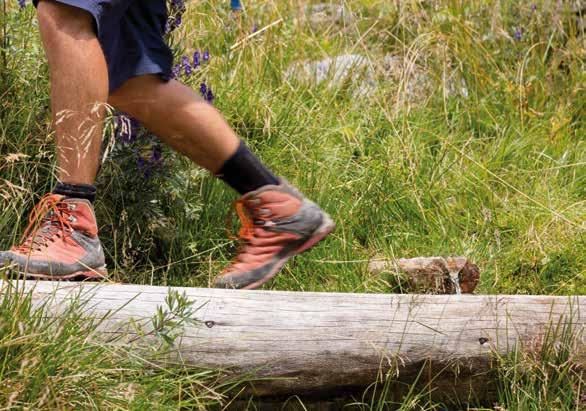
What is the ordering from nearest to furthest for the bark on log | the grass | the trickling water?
1. the bark on log
2. the trickling water
3. the grass

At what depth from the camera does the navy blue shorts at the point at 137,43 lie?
3.02 m

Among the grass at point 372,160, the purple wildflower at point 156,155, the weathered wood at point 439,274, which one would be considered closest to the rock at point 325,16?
the grass at point 372,160

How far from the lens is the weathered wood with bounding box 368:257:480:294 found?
3348 millimetres

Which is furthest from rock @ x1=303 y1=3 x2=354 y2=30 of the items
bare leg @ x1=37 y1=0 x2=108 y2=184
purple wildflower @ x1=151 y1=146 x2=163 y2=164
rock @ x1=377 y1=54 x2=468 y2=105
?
bare leg @ x1=37 y1=0 x2=108 y2=184

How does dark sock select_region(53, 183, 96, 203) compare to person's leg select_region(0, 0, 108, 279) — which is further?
dark sock select_region(53, 183, 96, 203)

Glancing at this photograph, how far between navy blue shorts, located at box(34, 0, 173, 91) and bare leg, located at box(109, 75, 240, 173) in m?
0.03

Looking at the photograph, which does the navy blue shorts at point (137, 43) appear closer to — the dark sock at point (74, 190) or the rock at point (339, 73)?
the dark sock at point (74, 190)

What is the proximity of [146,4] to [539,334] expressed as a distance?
4.96 ft

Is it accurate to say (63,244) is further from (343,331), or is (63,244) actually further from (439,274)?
(439,274)

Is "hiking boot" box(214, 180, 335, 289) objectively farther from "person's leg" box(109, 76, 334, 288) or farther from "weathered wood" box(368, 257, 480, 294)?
"weathered wood" box(368, 257, 480, 294)

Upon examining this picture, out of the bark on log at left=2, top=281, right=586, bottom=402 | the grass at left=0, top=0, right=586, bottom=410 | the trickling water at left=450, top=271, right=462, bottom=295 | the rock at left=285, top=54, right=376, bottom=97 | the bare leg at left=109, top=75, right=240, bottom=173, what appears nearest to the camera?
the bark on log at left=2, top=281, right=586, bottom=402

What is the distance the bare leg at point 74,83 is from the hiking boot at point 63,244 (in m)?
0.09

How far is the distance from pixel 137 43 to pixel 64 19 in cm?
31

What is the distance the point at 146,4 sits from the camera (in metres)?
3.10
